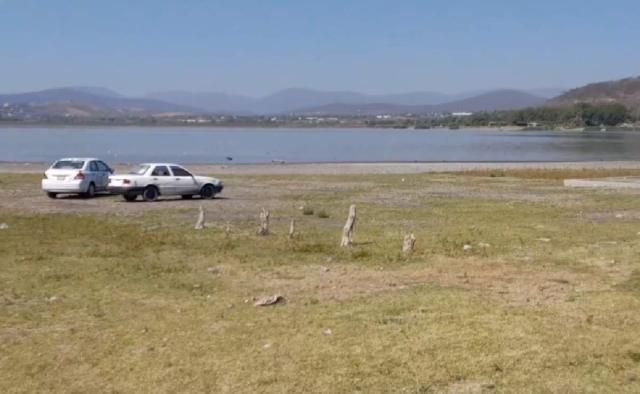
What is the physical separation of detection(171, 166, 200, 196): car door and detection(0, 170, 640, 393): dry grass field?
8.64 metres

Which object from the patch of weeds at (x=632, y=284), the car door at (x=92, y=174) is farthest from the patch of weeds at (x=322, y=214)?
the patch of weeds at (x=632, y=284)

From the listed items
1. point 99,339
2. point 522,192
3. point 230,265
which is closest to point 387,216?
point 230,265

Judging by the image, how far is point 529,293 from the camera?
1234cm

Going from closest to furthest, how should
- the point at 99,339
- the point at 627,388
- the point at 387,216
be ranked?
the point at 627,388 → the point at 99,339 → the point at 387,216

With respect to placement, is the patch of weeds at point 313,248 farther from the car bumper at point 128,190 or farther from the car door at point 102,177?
the car door at point 102,177

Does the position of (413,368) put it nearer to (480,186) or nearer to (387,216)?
(387,216)

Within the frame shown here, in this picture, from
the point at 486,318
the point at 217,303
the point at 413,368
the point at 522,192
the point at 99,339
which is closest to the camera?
the point at 413,368

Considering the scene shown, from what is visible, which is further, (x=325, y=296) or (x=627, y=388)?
(x=325, y=296)

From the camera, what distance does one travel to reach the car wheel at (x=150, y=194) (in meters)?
31.3

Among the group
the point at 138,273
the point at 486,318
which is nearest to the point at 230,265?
the point at 138,273

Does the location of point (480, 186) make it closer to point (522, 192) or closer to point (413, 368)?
point (522, 192)

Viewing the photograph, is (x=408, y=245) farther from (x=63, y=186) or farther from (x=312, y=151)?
(x=312, y=151)

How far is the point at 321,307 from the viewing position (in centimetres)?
1144

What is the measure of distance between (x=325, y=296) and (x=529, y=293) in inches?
110
